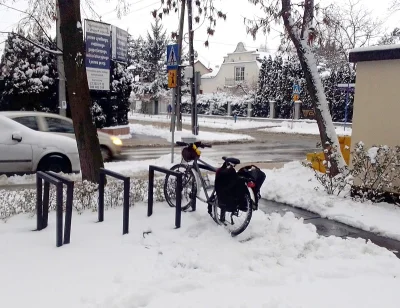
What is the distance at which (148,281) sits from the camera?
3883mm

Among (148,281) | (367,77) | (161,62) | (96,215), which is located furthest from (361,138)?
(161,62)

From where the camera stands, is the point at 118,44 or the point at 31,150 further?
the point at 118,44

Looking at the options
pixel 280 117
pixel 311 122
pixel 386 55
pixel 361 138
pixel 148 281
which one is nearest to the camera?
pixel 148 281

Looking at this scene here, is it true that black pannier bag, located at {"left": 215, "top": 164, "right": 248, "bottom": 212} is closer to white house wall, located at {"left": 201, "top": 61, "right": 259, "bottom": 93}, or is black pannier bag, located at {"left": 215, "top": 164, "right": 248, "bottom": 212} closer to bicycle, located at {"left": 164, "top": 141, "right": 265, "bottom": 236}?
bicycle, located at {"left": 164, "top": 141, "right": 265, "bottom": 236}

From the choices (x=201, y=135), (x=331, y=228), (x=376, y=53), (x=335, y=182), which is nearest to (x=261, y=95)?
(x=201, y=135)

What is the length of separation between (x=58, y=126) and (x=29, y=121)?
0.73 metres

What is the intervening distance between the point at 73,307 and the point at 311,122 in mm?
33398

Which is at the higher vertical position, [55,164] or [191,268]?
[55,164]

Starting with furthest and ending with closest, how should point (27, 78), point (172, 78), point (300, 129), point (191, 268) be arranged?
1. point (300, 129)
2. point (27, 78)
3. point (172, 78)
4. point (191, 268)

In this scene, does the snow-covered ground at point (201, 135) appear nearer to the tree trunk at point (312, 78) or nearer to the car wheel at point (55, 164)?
the car wheel at point (55, 164)

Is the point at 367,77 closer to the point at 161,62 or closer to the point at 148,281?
the point at 148,281

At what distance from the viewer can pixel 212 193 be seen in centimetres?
576

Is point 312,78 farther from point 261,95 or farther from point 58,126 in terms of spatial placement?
point 261,95

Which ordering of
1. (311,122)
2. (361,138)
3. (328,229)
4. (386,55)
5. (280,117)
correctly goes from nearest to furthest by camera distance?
(328,229)
(386,55)
(361,138)
(311,122)
(280,117)
